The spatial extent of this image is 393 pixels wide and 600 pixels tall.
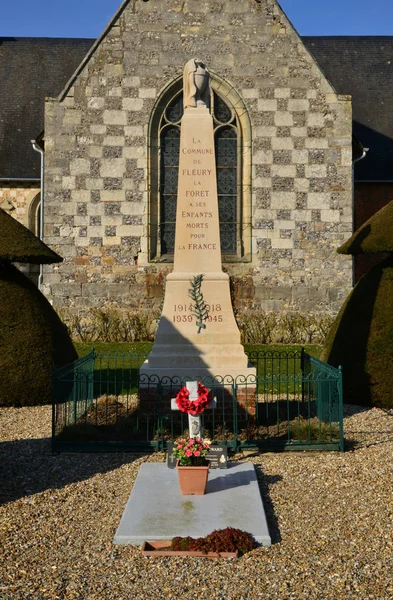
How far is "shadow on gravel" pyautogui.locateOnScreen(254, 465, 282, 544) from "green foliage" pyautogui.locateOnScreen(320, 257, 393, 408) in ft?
10.3

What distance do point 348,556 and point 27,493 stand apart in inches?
115

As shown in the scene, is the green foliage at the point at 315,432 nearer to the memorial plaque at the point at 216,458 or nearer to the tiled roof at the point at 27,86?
the memorial plaque at the point at 216,458

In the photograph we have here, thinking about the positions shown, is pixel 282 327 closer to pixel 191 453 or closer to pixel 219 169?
pixel 219 169

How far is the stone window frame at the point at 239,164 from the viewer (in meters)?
16.4

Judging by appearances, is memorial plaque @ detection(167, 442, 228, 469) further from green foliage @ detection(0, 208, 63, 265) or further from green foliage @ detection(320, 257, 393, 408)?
green foliage @ detection(0, 208, 63, 265)

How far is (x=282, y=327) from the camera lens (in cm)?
1619

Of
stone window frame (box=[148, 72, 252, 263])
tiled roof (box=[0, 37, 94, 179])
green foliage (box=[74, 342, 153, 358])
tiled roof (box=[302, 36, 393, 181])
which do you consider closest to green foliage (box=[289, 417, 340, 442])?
green foliage (box=[74, 342, 153, 358])

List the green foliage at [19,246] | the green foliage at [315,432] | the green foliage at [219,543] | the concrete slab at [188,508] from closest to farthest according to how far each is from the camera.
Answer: the green foliage at [219,543] < the concrete slab at [188,508] < the green foliage at [315,432] < the green foliage at [19,246]

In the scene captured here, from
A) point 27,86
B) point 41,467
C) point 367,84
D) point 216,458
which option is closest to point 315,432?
point 216,458

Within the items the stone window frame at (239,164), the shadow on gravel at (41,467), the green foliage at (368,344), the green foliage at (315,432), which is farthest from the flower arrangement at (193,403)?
the stone window frame at (239,164)

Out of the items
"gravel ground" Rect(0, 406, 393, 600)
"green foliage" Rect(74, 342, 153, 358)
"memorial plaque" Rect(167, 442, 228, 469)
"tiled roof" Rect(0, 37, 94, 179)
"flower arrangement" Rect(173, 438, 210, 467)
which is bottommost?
"gravel ground" Rect(0, 406, 393, 600)

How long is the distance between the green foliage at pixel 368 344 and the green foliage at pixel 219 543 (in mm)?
5136

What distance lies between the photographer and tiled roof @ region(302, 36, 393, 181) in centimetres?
1977

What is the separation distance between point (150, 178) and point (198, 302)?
832 centimetres
